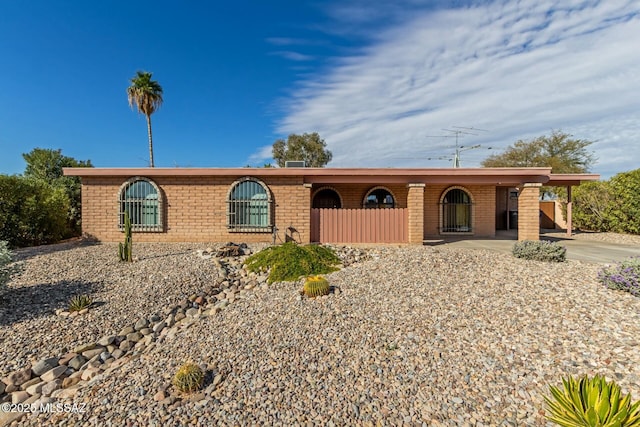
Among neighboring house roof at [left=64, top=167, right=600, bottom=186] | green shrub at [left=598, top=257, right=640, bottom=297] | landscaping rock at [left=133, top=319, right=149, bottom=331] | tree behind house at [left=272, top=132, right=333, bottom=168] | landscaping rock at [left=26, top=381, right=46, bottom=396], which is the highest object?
tree behind house at [left=272, top=132, right=333, bottom=168]

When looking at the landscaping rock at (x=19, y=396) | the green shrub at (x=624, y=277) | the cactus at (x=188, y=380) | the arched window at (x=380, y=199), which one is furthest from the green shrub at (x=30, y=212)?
the green shrub at (x=624, y=277)

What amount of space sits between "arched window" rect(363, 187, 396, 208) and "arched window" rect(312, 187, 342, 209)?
4.69ft

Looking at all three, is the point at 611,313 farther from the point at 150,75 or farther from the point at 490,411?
the point at 150,75

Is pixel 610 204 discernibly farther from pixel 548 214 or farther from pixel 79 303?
pixel 79 303

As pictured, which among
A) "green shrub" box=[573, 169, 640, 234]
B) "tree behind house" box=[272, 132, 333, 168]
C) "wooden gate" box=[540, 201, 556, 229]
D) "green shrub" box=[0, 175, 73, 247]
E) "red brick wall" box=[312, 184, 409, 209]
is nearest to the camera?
"green shrub" box=[0, 175, 73, 247]

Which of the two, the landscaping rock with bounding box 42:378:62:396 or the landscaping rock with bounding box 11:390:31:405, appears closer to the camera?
the landscaping rock with bounding box 11:390:31:405

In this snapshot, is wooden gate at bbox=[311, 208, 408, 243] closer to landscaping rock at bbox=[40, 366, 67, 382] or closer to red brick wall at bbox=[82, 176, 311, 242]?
red brick wall at bbox=[82, 176, 311, 242]

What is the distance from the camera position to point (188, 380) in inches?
130

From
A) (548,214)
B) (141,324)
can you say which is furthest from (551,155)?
(141,324)

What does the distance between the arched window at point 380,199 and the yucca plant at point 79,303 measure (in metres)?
10.7

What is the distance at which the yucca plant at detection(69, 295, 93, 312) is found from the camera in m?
5.30

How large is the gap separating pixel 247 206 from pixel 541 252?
934 centimetres

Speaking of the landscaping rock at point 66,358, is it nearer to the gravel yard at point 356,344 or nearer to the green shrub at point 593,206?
the gravel yard at point 356,344

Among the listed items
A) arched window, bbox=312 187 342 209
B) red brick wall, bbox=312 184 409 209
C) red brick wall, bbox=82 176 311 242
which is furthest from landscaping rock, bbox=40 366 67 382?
arched window, bbox=312 187 342 209
